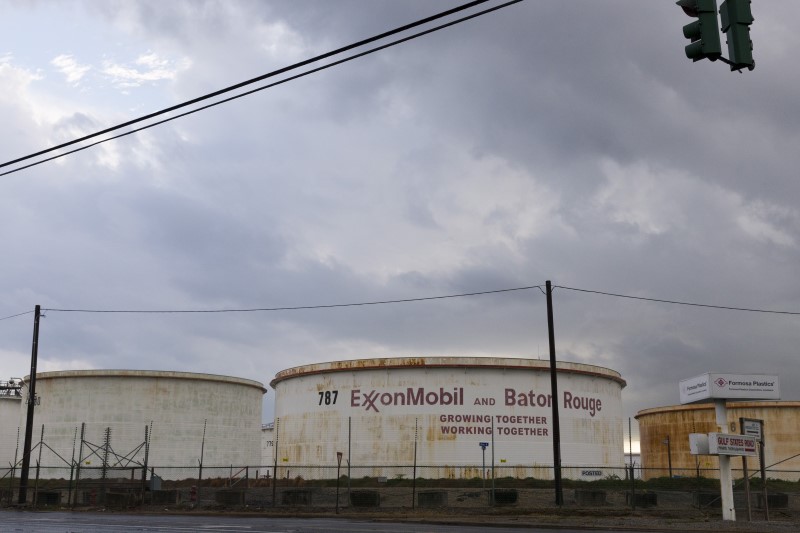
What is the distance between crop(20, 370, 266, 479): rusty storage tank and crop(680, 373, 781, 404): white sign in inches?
1475

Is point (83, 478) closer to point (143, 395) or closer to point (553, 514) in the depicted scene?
point (143, 395)

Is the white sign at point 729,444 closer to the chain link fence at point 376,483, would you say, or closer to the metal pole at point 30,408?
the chain link fence at point 376,483

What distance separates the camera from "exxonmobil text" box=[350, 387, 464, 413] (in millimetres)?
49688

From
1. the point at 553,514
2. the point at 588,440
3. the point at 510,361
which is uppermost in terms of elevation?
the point at 510,361

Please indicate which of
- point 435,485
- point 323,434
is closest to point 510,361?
point 435,485

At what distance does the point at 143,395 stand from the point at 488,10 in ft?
173

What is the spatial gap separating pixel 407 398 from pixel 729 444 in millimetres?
23352

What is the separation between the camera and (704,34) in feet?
33.5

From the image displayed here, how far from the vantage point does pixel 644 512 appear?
33312mm

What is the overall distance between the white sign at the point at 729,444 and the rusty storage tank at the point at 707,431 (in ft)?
83.1

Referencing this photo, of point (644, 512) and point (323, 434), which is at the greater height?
point (323, 434)

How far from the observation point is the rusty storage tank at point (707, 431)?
194 feet

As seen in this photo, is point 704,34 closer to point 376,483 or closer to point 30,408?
Answer: point 376,483

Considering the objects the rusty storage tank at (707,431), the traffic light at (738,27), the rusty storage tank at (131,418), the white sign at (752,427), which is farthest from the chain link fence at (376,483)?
the traffic light at (738,27)
